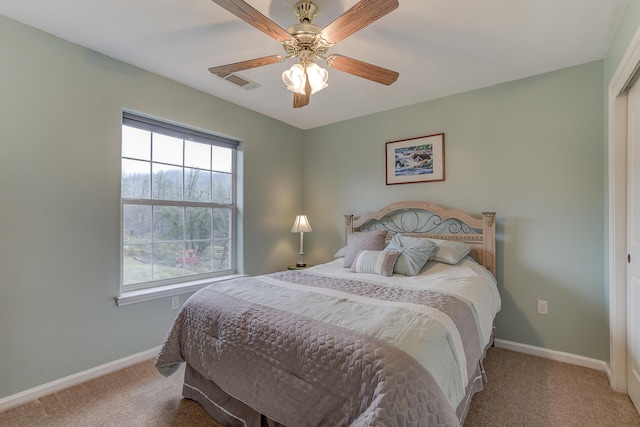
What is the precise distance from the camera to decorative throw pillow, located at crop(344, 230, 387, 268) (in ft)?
9.16

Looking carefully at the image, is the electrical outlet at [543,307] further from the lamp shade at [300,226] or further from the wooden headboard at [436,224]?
the lamp shade at [300,226]

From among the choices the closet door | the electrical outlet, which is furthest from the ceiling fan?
the electrical outlet

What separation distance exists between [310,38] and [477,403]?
2458 millimetres

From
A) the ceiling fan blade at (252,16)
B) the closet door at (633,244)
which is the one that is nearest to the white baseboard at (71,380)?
the ceiling fan blade at (252,16)

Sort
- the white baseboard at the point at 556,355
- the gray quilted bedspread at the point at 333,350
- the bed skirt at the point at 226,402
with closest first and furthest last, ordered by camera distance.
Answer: the gray quilted bedspread at the point at 333,350
the bed skirt at the point at 226,402
the white baseboard at the point at 556,355

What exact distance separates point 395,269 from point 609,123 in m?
1.83

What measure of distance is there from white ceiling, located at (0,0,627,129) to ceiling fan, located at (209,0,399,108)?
23 cm

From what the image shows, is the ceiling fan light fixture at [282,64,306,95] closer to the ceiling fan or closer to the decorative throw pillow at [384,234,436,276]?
the ceiling fan

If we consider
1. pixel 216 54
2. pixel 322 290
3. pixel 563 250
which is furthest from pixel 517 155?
pixel 216 54

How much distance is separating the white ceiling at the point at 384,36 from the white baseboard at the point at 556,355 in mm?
2375

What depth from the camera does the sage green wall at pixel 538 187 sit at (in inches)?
93.4

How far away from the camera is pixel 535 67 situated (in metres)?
2.46

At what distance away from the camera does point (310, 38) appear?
1674mm

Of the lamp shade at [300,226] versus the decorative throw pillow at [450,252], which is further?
the lamp shade at [300,226]
